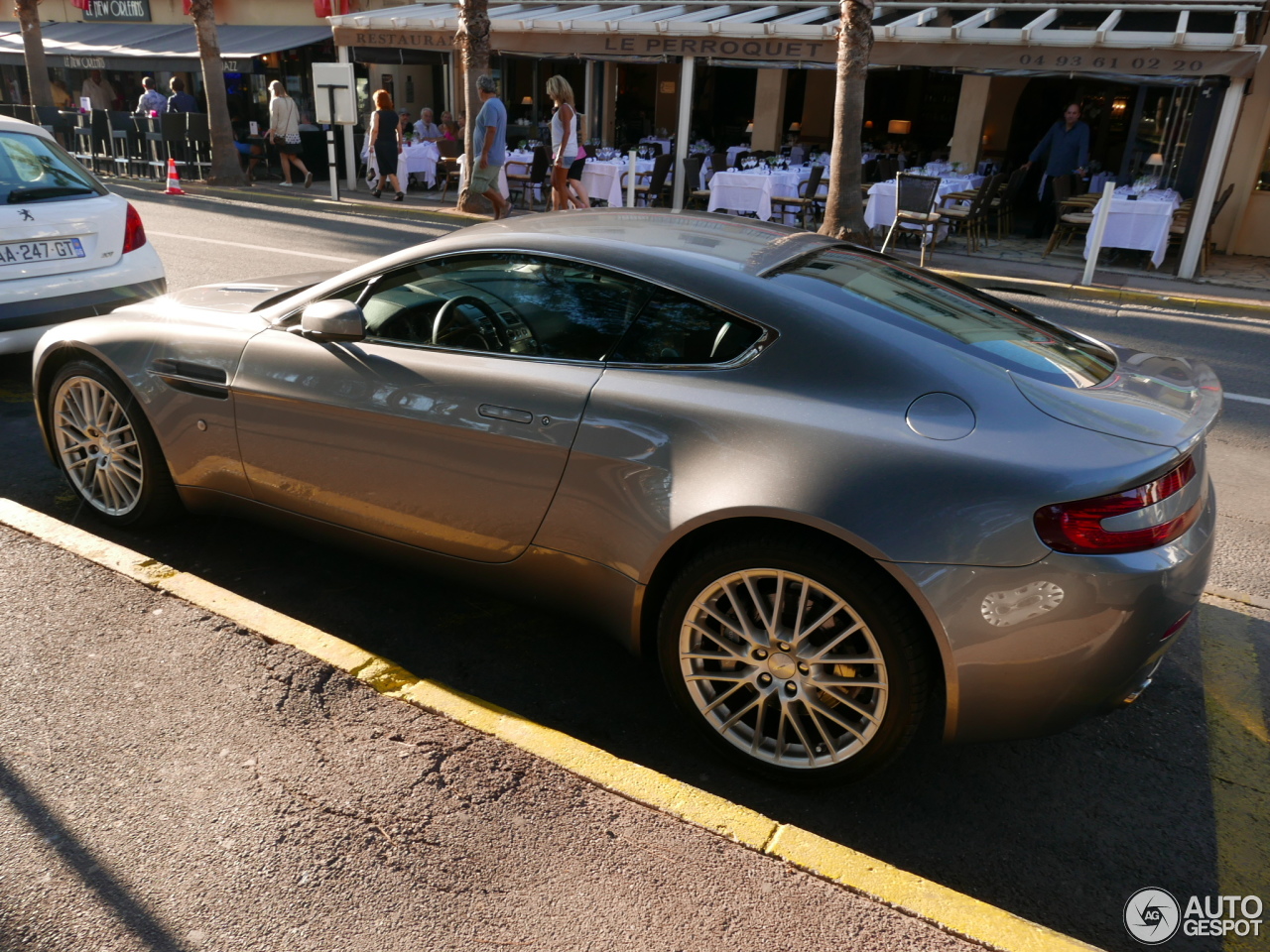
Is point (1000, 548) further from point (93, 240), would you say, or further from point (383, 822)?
point (93, 240)

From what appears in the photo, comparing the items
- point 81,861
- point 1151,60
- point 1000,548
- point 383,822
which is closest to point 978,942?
point 1000,548

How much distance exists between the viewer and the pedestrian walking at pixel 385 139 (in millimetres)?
17016

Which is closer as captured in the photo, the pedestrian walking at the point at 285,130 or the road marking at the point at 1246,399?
the road marking at the point at 1246,399

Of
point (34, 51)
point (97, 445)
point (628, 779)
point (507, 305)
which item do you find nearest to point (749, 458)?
point (628, 779)

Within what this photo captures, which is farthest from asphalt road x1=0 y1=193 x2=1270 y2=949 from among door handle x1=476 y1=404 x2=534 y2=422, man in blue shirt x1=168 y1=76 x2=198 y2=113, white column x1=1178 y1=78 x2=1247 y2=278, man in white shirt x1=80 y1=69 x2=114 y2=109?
man in white shirt x1=80 y1=69 x2=114 y2=109

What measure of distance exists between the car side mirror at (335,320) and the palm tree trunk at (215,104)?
701 inches

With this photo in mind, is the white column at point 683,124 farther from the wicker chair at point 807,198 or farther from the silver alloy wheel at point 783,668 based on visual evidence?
the silver alloy wheel at point 783,668

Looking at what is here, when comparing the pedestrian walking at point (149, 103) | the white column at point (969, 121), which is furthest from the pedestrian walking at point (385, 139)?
the white column at point (969, 121)

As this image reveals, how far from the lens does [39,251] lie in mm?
5680

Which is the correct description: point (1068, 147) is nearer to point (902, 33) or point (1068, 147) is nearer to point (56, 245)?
point (902, 33)

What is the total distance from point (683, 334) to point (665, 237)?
1.61ft

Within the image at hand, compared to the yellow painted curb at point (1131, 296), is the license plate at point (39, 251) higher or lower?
higher

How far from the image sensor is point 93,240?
19.5ft

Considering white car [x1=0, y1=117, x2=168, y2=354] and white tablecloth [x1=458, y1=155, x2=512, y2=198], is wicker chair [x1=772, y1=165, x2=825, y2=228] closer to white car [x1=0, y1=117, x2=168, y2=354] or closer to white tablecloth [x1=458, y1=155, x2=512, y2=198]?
white tablecloth [x1=458, y1=155, x2=512, y2=198]
